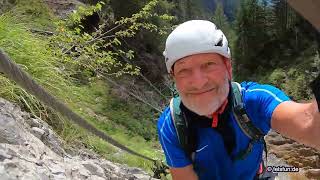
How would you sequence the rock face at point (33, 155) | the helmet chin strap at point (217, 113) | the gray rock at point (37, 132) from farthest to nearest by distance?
the gray rock at point (37, 132), the rock face at point (33, 155), the helmet chin strap at point (217, 113)

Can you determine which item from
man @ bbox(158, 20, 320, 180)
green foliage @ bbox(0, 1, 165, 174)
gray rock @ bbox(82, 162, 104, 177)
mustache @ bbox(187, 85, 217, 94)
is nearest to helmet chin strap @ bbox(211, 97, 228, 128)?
man @ bbox(158, 20, 320, 180)

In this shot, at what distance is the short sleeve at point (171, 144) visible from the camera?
162 cm

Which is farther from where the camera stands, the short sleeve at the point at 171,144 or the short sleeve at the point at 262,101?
the short sleeve at the point at 171,144

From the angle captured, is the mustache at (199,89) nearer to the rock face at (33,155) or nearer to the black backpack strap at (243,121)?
the black backpack strap at (243,121)

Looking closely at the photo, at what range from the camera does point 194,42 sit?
1.49 meters

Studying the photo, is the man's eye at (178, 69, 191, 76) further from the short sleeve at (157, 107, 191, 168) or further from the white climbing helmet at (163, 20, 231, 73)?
the short sleeve at (157, 107, 191, 168)

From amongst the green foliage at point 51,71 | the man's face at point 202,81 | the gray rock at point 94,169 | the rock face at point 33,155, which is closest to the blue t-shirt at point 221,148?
the man's face at point 202,81

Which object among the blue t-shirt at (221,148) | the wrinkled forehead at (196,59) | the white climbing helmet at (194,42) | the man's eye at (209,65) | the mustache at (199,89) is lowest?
the blue t-shirt at (221,148)

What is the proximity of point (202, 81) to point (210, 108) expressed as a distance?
107 mm

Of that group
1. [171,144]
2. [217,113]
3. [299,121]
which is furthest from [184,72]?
[299,121]

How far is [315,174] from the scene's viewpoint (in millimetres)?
10273

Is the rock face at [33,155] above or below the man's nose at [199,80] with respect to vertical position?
below

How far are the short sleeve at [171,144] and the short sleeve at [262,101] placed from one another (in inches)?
10.6

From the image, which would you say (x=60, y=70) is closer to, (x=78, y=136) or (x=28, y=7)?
(x=78, y=136)
